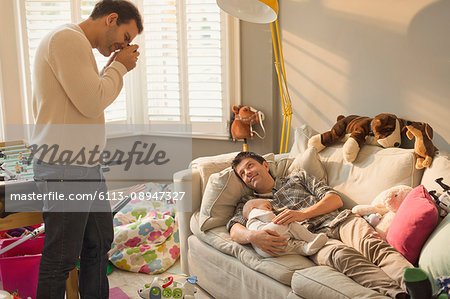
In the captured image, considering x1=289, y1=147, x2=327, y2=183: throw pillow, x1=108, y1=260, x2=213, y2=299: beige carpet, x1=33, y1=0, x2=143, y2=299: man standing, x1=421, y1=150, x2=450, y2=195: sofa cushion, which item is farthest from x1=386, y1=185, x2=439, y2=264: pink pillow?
x1=33, y1=0, x2=143, y2=299: man standing

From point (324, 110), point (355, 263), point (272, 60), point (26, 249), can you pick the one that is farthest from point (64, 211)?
point (272, 60)

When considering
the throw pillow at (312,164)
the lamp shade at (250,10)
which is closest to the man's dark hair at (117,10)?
the lamp shade at (250,10)

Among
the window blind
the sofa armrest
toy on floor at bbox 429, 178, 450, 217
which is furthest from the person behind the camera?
the window blind

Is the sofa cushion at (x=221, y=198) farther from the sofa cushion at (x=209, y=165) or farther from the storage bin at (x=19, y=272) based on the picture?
the storage bin at (x=19, y=272)

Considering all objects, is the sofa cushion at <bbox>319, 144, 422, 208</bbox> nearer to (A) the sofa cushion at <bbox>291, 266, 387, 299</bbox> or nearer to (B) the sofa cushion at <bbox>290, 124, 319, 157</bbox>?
(B) the sofa cushion at <bbox>290, 124, 319, 157</bbox>

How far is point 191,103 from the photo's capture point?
13.0ft

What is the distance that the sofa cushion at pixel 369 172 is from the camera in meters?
2.25

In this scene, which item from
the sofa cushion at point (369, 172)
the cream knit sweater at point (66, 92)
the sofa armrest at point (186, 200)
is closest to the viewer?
the cream knit sweater at point (66, 92)

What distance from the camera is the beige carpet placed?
2.59m

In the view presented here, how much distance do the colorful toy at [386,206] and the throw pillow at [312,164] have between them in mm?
411

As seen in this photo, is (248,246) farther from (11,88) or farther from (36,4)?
(36,4)

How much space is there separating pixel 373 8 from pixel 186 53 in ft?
5.39

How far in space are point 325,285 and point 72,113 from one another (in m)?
1.18

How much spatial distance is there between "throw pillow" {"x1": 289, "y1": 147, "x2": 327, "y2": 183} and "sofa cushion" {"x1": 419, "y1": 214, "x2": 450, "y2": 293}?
82 cm
